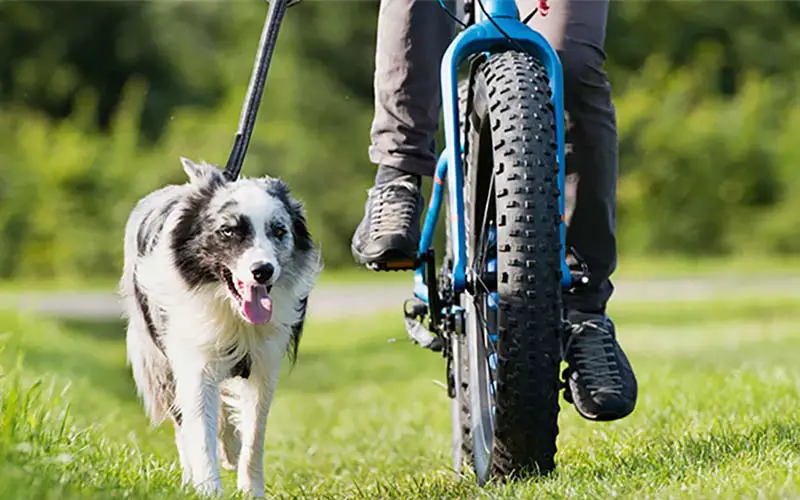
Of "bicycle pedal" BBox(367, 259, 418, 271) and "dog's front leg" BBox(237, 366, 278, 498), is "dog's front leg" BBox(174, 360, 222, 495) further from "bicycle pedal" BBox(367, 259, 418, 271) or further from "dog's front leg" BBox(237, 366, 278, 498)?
"bicycle pedal" BBox(367, 259, 418, 271)

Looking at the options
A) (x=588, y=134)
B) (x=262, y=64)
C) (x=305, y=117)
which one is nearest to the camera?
(x=588, y=134)

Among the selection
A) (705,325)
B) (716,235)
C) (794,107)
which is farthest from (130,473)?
(794,107)

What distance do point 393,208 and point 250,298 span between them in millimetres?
469

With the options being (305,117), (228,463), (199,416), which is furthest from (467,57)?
(305,117)

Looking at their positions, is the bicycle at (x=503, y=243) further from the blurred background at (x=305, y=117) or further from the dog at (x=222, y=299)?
the blurred background at (x=305, y=117)

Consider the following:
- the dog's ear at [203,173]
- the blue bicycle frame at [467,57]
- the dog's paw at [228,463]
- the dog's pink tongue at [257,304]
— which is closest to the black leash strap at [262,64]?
the dog's ear at [203,173]

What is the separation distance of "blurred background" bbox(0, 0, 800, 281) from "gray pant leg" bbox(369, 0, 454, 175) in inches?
615

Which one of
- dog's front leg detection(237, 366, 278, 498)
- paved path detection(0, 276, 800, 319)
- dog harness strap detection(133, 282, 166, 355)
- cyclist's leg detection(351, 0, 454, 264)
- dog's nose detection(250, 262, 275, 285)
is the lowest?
paved path detection(0, 276, 800, 319)

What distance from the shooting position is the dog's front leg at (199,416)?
3.65m

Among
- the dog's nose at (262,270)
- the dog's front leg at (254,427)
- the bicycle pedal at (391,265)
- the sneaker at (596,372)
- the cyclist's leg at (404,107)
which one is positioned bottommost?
the dog's front leg at (254,427)

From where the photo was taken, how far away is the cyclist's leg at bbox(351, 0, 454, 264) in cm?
373

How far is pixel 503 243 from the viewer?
2953mm

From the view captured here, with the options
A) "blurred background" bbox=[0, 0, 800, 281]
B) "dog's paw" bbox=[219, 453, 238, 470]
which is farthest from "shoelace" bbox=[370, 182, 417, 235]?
Result: "blurred background" bbox=[0, 0, 800, 281]

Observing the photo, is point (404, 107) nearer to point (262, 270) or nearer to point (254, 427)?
point (262, 270)
